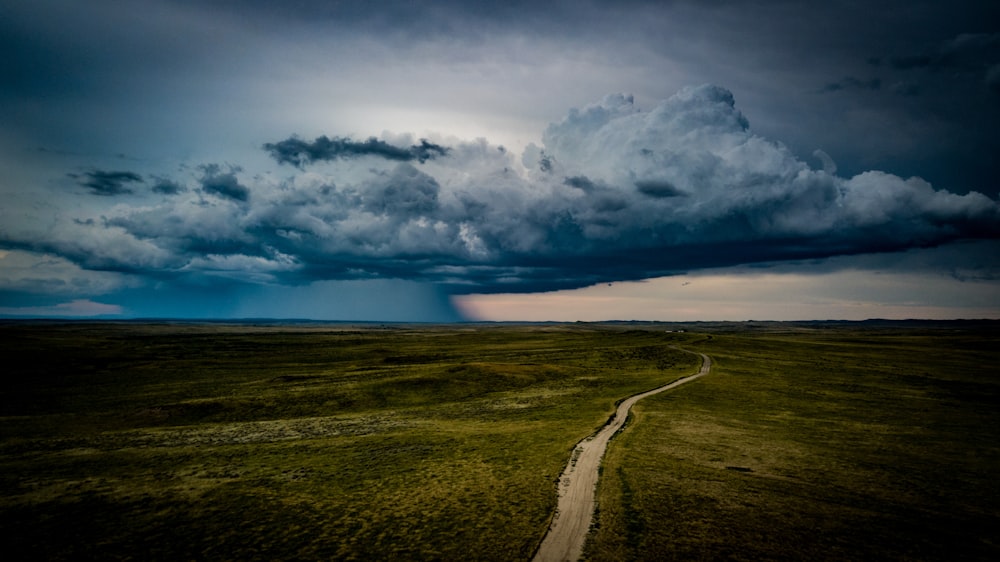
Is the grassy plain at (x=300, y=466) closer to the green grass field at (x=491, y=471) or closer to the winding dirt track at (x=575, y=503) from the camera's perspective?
the green grass field at (x=491, y=471)

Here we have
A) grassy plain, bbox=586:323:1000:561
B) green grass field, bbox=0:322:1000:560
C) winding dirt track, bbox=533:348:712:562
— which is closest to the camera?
winding dirt track, bbox=533:348:712:562

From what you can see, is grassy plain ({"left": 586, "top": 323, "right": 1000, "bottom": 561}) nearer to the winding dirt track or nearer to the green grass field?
the green grass field

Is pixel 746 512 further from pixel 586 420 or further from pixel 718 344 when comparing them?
pixel 718 344

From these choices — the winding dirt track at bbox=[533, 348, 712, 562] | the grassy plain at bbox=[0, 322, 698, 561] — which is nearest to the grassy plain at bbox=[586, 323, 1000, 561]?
→ the winding dirt track at bbox=[533, 348, 712, 562]

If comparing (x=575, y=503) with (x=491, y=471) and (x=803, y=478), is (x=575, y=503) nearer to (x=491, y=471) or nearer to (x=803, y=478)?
(x=491, y=471)

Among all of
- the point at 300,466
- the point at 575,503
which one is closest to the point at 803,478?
the point at 575,503

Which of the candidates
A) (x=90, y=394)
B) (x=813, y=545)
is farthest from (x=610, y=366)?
(x=90, y=394)

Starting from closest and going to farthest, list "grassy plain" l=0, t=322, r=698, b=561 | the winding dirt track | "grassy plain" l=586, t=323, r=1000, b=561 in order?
the winding dirt track → "grassy plain" l=586, t=323, r=1000, b=561 → "grassy plain" l=0, t=322, r=698, b=561

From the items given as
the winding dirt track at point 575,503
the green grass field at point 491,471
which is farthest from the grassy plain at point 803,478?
the winding dirt track at point 575,503
